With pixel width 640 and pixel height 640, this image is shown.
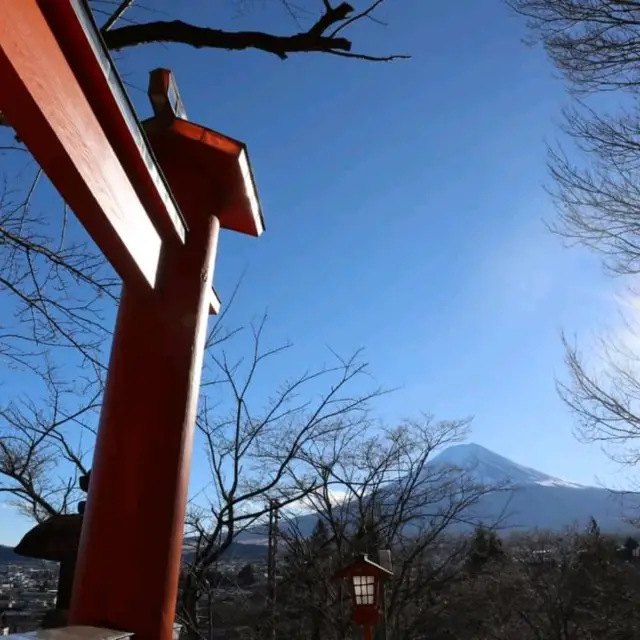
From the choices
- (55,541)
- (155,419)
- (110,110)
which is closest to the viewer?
(110,110)

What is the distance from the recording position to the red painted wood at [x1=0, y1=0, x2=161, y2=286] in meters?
0.81

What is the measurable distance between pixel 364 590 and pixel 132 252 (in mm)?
5802

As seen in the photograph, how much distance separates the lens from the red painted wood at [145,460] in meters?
1.26

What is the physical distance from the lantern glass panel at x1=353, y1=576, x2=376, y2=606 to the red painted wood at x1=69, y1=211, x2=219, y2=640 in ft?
17.6

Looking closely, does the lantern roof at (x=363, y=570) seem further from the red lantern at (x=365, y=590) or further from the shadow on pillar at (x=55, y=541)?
the shadow on pillar at (x=55, y=541)

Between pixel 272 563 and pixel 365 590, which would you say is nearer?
pixel 365 590

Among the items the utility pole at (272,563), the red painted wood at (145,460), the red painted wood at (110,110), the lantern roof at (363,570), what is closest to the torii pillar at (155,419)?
the red painted wood at (145,460)

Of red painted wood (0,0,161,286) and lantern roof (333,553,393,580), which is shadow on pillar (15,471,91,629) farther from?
lantern roof (333,553,393,580)

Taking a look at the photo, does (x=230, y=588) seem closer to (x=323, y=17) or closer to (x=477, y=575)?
(x=323, y=17)

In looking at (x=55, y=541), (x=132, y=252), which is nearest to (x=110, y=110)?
(x=132, y=252)

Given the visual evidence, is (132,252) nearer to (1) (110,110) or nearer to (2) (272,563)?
(1) (110,110)

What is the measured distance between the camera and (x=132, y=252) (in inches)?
50.1

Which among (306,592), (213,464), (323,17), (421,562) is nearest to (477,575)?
(421,562)

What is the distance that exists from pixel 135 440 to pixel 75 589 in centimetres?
32
